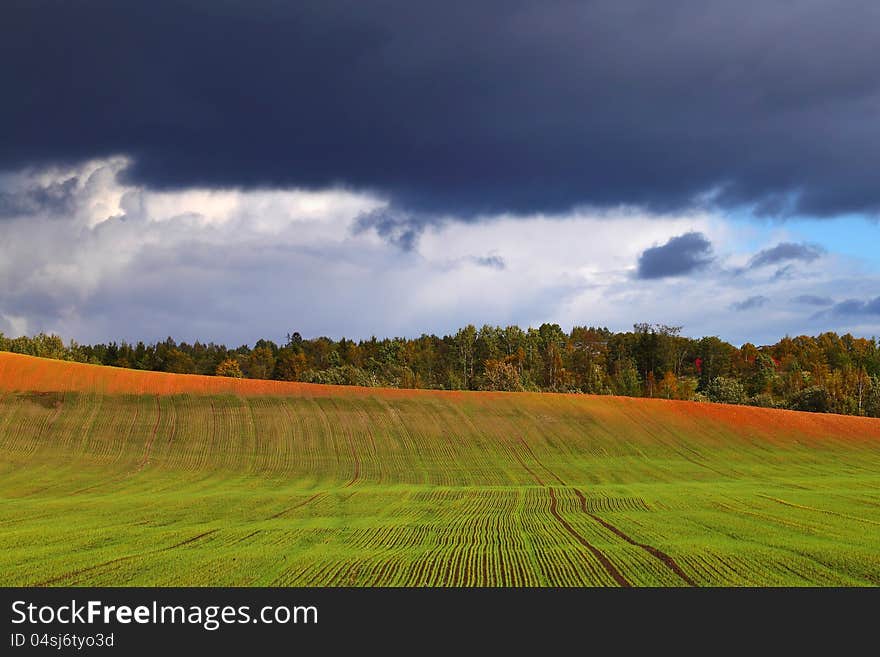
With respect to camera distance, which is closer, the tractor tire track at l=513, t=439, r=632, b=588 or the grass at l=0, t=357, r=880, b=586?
the tractor tire track at l=513, t=439, r=632, b=588

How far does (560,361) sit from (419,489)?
385 ft

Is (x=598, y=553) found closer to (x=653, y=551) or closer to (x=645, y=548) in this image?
(x=653, y=551)

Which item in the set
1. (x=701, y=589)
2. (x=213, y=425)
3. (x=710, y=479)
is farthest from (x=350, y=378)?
(x=701, y=589)

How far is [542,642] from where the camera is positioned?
46.7 feet

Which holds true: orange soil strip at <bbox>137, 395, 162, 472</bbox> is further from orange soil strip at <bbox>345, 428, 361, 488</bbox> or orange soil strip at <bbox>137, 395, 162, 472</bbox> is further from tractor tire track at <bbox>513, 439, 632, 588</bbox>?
tractor tire track at <bbox>513, 439, 632, 588</bbox>

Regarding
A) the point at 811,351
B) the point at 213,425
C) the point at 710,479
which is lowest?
the point at 710,479

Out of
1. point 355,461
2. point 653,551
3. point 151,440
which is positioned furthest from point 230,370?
point 653,551

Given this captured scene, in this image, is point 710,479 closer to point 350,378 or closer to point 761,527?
point 761,527

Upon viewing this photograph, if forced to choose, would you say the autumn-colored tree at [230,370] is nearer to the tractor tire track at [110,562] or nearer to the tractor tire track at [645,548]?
the tractor tire track at [645,548]

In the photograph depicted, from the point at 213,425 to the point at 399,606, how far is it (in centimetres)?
5460

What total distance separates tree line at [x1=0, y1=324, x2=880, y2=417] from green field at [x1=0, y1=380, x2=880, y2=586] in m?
50.4

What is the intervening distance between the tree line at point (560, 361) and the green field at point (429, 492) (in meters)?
50.4

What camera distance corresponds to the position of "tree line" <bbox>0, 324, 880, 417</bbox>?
141875mm

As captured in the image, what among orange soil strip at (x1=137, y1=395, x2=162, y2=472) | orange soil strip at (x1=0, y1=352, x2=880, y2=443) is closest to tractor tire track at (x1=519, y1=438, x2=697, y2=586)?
orange soil strip at (x1=137, y1=395, x2=162, y2=472)
